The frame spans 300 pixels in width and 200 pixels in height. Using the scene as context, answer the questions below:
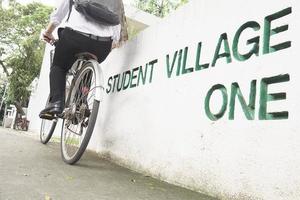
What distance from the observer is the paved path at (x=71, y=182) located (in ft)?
6.42

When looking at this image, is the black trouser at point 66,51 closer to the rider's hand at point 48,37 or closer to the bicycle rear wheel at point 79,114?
the bicycle rear wheel at point 79,114

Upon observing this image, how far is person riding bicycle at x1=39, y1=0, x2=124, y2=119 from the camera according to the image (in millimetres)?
3350

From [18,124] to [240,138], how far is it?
20.3 m

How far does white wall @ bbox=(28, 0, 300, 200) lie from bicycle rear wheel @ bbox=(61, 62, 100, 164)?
0.43 metres

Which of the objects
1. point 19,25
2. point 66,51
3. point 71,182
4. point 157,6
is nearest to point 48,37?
point 66,51

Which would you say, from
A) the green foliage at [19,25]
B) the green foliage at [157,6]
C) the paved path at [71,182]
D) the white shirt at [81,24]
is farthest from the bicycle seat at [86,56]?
the green foliage at [19,25]

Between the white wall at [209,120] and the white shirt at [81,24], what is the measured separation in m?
0.33

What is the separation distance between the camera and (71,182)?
230 centimetres

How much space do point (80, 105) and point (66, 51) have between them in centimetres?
51

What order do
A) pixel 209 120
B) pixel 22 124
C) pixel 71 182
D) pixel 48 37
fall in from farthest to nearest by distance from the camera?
pixel 22 124, pixel 48 37, pixel 209 120, pixel 71 182

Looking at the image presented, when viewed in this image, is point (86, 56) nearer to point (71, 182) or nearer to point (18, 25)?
point (71, 182)

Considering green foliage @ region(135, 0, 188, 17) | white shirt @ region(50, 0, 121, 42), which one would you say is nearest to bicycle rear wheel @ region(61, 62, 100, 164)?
white shirt @ region(50, 0, 121, 42)

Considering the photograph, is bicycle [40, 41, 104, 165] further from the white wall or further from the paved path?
the white wall

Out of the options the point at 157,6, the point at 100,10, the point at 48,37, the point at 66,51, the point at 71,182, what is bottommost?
the point at 71,182
